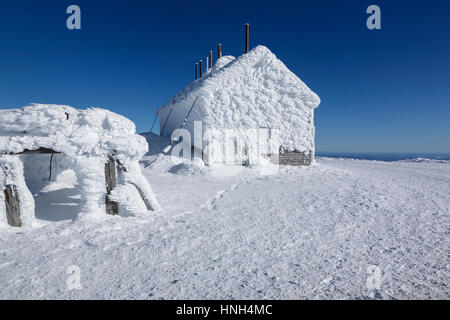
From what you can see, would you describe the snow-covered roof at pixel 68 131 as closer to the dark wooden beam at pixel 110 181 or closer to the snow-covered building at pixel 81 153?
the snow-covered building at pixel 81 153

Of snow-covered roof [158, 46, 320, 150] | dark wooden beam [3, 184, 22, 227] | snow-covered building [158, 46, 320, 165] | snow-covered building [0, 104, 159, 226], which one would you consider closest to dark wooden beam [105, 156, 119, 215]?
snow-covered building [0, 104, 159, 226]

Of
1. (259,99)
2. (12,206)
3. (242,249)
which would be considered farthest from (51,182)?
(259,99)

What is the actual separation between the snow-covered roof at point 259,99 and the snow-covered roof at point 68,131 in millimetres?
6176

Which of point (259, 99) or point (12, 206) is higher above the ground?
point (259, 99)

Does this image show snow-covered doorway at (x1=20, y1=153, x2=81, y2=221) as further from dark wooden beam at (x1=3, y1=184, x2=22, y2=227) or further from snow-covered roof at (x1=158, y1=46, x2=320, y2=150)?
snow-covered roof at (x1=158, y1=46, x2=320, y2=150)

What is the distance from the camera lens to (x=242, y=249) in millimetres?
3627

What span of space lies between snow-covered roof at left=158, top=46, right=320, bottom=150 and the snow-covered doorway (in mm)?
5948

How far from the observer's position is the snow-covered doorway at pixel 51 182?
5672 millimetres

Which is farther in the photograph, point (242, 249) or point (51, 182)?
point (51, 182)

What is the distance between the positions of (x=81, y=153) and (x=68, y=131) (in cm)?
49

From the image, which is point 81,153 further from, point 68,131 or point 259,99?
point 259,99

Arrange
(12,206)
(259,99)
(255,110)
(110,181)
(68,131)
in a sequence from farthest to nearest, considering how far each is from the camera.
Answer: (259,99) < (255,110) < (110,181) < (68,131) < (12,206)
